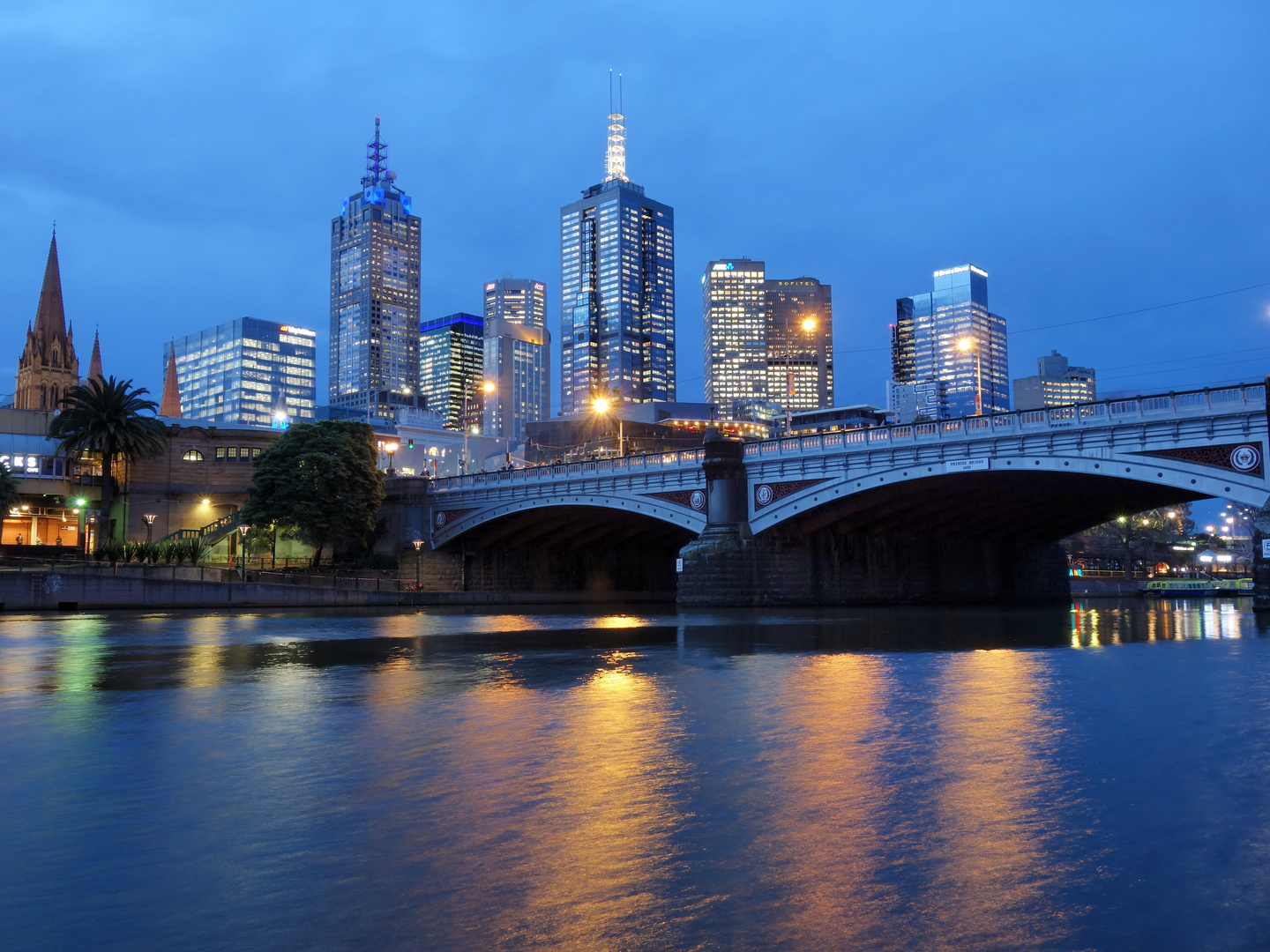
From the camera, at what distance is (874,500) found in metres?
54.6

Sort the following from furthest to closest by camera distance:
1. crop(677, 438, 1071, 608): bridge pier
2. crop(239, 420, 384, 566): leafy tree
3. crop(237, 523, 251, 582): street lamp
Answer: crop(239, 420, 384, 566): leafy tree, crop(237, 523, 251, 582): street lamp, crop(677, 438, 1071, 608): bridge pier

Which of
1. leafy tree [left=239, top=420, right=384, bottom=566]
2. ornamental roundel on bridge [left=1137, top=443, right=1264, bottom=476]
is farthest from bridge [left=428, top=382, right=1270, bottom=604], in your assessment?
Result: leafy tree [left=239, top=420, right=384, bottom=566]

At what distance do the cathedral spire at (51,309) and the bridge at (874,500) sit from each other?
7293 cm

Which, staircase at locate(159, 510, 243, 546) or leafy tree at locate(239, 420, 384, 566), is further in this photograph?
staircase at locate(159, 510, 243, 546)

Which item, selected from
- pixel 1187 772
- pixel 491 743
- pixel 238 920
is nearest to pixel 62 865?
pixel 238 920

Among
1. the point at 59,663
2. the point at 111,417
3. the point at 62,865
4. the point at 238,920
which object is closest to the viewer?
the point at 238,920

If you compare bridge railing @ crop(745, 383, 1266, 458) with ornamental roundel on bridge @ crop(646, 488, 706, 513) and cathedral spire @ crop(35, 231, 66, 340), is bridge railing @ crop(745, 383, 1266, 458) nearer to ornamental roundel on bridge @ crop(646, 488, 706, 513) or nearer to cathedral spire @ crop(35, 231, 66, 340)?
ornamental roundel on bridge @ crop(646, 488, 706, 513)

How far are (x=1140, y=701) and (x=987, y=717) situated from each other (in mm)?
3471

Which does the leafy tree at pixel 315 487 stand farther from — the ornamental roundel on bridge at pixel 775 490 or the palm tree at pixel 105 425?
the ornamental roundel on bridge at pixel 775 490

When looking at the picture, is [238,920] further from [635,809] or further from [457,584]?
[457,584]

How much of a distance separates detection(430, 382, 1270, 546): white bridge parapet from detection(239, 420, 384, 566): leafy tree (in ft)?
43.3

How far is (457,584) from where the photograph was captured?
7856cm

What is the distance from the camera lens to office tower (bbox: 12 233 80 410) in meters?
122

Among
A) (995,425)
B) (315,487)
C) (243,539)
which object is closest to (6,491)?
(243,539)
